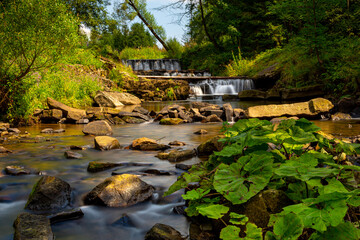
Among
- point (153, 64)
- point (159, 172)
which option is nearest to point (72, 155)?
point (159, 172)

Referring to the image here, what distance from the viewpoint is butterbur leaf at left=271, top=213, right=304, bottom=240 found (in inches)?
50.8

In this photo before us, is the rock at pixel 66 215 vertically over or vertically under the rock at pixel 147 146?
under

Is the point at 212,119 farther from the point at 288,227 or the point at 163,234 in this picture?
the point at 288,227

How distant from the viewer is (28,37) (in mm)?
6195

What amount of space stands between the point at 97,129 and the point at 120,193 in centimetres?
424

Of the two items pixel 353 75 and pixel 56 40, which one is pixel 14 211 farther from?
pixel 353 75

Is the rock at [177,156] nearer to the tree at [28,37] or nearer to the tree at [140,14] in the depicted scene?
the tree at [28,37]

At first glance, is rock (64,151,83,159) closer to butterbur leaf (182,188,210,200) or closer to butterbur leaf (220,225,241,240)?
butterbur leaf (182,188,210,200)

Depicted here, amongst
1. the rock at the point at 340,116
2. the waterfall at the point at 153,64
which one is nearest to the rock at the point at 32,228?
the rock at the point at 340,116

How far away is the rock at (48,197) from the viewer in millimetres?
2414

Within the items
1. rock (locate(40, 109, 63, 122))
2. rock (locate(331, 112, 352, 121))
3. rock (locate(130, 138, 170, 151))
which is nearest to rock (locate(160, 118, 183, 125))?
rock (locate(40, 109, 63, 122))

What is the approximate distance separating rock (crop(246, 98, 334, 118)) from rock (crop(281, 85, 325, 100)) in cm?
379

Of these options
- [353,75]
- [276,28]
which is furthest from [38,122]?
[276,28]

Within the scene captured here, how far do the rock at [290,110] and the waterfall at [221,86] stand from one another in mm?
9005
